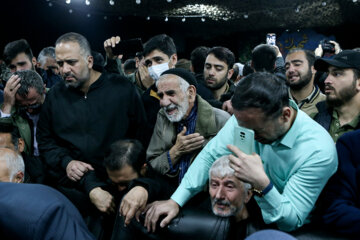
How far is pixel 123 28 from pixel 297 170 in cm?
815

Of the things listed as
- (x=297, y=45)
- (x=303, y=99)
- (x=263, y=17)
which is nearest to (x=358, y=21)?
(x=297, y=45)

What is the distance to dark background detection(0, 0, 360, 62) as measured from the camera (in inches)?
253

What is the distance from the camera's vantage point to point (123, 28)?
8.98 meters

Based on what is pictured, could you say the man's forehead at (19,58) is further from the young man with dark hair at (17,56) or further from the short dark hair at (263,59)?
the short dark hair at (263,59)

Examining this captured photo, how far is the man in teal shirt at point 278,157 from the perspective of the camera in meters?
1.36

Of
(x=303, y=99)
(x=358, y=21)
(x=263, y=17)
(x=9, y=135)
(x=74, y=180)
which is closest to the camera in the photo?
(x=74, y=180)

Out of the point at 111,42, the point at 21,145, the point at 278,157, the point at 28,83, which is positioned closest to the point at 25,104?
the point at 28,83

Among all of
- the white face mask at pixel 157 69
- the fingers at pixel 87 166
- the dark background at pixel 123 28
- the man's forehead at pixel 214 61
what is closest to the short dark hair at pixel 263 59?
the man's forehead at pixel 214 61

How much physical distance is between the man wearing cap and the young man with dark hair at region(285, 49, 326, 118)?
1.91 ft

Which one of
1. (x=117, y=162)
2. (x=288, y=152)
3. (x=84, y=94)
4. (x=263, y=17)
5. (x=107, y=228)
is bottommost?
(x=107, y=228)

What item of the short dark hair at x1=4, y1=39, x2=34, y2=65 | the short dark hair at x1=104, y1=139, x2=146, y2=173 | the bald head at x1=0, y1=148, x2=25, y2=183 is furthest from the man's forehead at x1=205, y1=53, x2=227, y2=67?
the bald head at x1=0, y1=148, x2=25, y2=183

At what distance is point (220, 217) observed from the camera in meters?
1.57

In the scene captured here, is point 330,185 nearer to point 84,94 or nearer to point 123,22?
point 84,94

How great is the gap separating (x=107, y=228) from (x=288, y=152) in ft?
3.43
